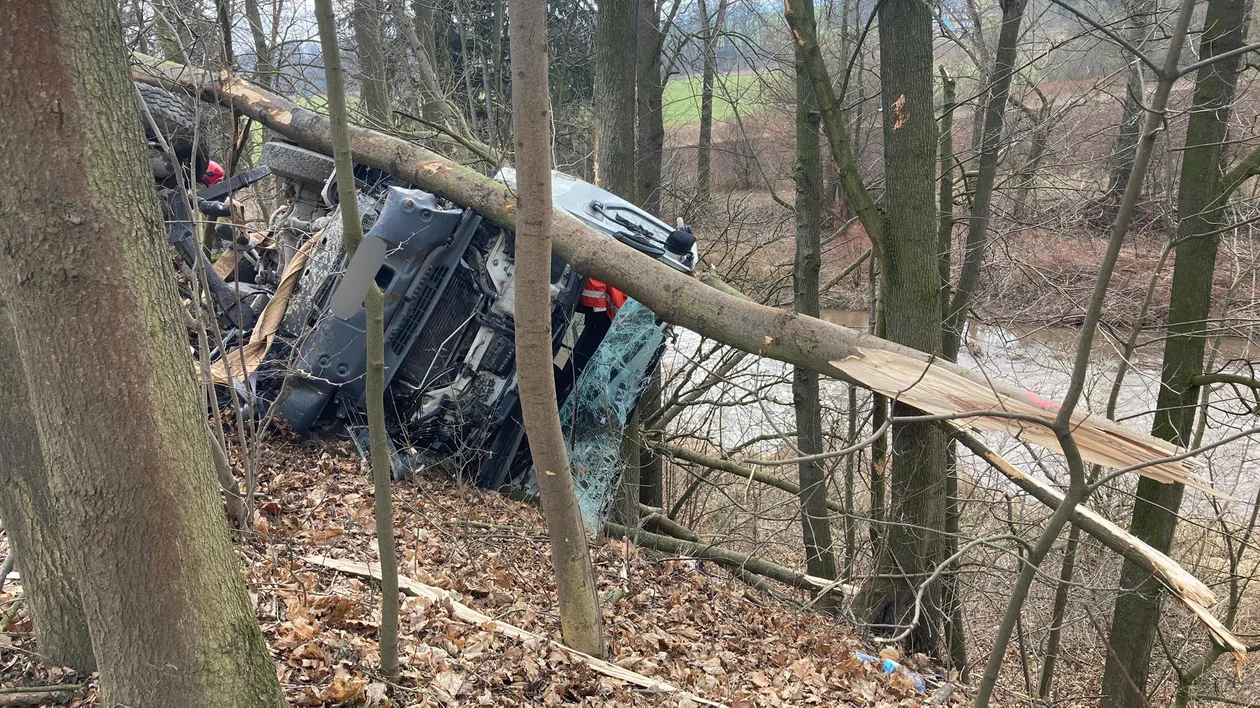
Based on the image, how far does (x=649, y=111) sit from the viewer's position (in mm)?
9008

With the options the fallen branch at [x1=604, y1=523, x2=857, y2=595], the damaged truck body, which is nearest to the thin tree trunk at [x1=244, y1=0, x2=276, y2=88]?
the damaged truck body

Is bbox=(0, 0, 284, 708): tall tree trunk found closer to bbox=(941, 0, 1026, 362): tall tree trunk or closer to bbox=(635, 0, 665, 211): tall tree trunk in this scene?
bbox=(635, 0, 665, 211): tall tree trunk

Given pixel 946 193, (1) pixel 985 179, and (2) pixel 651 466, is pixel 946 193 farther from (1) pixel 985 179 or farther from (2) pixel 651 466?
(2) pixel 651 466

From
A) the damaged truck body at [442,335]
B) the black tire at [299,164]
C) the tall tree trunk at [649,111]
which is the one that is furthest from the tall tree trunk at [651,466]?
the black tire at [299,164]

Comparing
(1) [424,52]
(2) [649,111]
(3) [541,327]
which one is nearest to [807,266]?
(2) [649,111]

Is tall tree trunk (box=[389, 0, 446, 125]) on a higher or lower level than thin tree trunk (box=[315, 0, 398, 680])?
higher

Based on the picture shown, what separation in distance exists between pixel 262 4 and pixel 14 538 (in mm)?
13211

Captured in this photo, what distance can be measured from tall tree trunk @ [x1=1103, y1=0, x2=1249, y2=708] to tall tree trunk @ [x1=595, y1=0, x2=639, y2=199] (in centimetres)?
447

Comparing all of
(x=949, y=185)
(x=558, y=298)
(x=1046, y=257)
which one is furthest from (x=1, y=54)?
(x=1046, y=257)

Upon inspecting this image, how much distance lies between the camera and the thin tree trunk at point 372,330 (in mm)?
2689

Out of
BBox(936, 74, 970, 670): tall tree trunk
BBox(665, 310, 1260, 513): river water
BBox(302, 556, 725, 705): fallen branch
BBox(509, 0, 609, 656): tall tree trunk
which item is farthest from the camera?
BBox(665, 310, 1260, 513): river water

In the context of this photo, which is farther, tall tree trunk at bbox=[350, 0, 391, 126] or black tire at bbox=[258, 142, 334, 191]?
tall tree trunk at bbox=[350, 0, 391, 126]

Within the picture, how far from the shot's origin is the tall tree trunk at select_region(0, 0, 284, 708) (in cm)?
193

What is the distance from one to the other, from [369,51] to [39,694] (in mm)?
11899
